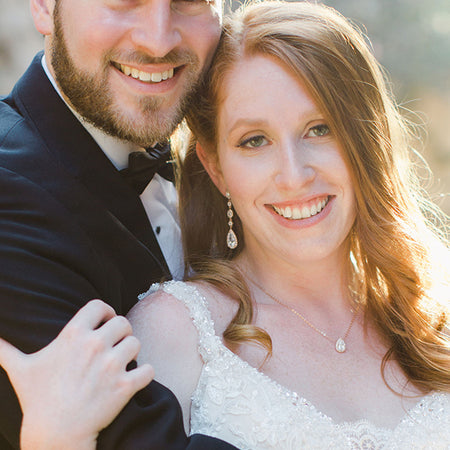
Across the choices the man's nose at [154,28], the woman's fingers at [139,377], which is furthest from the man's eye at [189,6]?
the woman's fingers at [139,377]

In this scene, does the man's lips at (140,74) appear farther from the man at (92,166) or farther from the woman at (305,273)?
the woman at (305,273)

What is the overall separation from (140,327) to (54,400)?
1.66 ft

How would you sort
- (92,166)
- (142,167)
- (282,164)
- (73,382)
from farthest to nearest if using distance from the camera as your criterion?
(142,167) → (282,164) → (92,166) → (73,382)

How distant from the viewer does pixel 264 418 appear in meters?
2.09

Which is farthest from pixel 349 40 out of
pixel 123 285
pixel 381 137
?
pixel 123 285

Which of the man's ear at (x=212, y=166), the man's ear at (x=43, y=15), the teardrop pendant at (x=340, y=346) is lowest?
the teardrop pendant at (x=340, y=346)

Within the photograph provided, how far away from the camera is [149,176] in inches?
97.2

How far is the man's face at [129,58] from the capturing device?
7.48ft

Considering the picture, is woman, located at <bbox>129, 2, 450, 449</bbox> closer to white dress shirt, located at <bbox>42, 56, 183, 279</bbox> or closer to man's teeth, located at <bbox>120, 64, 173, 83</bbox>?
white dress shirt, located at <bbox>42, 56, 183, 279</bbox>

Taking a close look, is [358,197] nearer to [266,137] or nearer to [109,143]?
[266,137]

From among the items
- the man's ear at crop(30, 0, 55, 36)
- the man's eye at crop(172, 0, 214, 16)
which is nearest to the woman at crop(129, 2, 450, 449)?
the man's eye at crop(172, 0, 214, 16)

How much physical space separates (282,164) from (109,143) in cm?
64

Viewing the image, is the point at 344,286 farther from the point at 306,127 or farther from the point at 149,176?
the point at 149,176

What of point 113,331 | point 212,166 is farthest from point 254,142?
point 113,331
